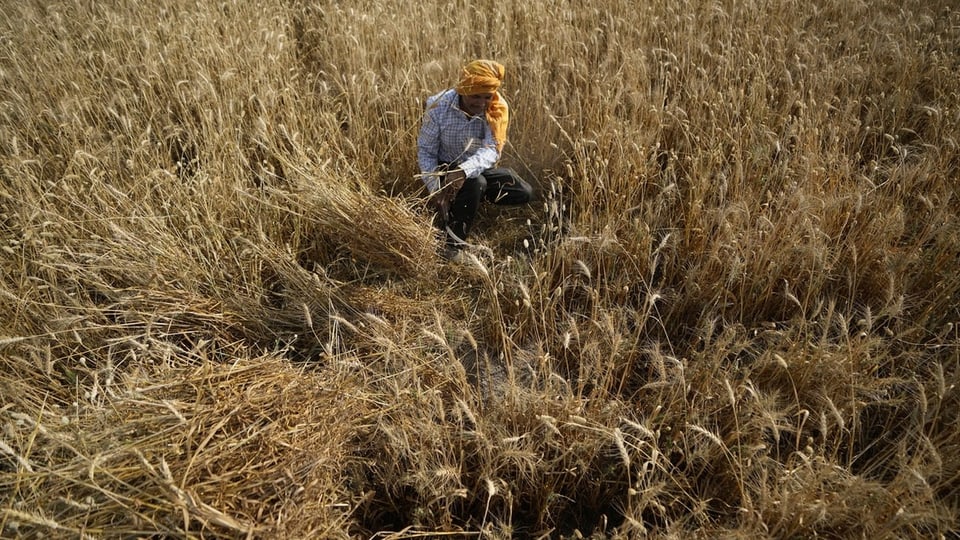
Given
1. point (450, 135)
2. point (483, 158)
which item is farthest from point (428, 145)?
point (483, 158)

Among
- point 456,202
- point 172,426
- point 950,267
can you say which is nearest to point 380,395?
point 172,426

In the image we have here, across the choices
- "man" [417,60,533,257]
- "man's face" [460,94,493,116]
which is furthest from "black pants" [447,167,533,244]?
"man's face" [460,94,493,116]

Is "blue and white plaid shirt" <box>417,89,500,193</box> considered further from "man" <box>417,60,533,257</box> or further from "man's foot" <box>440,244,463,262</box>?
"man's foot" <box>440,244,463,262</box>

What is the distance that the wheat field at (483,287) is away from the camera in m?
1.44

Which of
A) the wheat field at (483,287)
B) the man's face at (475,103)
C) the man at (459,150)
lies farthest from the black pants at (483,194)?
the man's face at (475,103)

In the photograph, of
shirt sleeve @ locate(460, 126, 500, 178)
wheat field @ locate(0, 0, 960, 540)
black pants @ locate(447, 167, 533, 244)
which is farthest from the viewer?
black pants @ locate(447, 167, 533, 244)

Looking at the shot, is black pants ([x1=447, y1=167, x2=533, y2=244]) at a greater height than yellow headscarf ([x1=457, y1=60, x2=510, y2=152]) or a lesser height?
lesser

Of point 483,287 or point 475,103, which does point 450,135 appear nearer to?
point 475,103

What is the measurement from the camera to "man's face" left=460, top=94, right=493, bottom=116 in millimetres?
2371

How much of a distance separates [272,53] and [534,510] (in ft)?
9.56

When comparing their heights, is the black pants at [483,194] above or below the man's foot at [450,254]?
above

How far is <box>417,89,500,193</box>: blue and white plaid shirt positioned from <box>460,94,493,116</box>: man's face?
0.02 m

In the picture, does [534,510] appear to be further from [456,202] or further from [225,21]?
[225,21]

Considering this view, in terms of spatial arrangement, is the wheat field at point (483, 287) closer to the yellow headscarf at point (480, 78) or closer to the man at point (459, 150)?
the man at point (459, 150)
